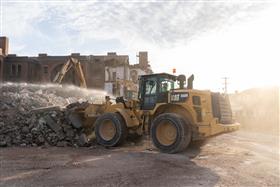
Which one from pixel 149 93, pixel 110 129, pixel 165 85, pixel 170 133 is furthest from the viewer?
pixel 110 129

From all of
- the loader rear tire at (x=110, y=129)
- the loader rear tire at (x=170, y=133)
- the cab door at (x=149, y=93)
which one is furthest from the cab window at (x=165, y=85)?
the loader rear tire at (x=110, y=129)

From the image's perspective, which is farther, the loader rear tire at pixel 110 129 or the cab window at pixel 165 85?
the loader rear tire at pixel 110 129

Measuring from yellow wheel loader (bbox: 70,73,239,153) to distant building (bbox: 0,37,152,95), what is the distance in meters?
34.8

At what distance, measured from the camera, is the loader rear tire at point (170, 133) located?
513 inches

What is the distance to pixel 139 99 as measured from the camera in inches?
606

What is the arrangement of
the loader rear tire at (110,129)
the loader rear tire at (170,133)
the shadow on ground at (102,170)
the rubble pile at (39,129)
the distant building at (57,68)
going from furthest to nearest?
the distant building at (57,68)
the rubble pile at (39,129)
the loader rear tire at (110,129)
the loader rear tire at (170,133)
the shadow on ground at (102,170)

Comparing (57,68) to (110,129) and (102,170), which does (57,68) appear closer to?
(110,129)

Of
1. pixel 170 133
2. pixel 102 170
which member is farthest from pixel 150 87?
pixel 102 170

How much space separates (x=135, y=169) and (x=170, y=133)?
342 cm

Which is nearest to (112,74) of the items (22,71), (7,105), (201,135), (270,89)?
(22,71)

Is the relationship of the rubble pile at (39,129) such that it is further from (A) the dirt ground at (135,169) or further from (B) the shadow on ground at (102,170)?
(B) the shadow on ground at (102,170)

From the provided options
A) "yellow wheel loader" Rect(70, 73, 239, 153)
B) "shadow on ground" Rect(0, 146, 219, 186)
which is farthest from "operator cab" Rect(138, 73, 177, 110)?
"shadow on ground" Rect(0, 146, 219, 186)

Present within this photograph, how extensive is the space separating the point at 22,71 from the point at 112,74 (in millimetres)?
12425

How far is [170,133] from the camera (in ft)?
44.5
